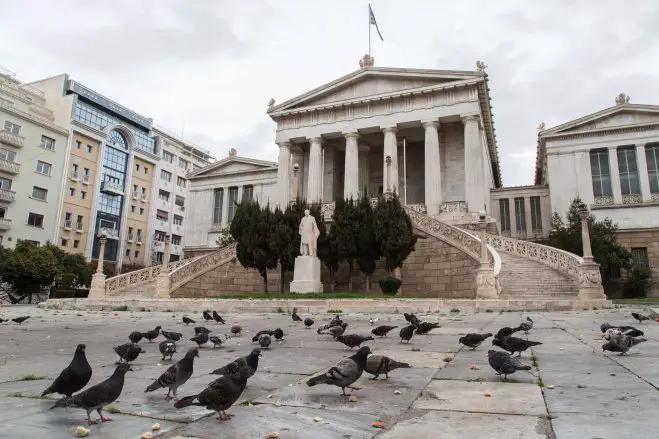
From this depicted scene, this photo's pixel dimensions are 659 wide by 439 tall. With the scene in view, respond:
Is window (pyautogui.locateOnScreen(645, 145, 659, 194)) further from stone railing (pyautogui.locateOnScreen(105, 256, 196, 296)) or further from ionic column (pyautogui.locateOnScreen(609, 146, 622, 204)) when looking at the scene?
stone railing (pyautogui.locateOnScreen(105, 256, 196, 296))

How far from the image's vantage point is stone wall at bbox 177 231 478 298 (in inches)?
973

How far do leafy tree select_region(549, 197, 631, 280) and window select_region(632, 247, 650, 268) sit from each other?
74.4 inches

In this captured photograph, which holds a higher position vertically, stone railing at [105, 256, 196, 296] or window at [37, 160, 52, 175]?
window at [37, 160, 52, 175]

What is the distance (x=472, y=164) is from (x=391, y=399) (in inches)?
1336

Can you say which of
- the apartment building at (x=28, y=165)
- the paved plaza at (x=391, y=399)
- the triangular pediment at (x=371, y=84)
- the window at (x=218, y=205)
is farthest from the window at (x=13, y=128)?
the paved plaza at (x=391, y=399)

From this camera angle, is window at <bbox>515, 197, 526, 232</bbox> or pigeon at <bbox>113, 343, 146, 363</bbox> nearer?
pigeon at <bbox>113, 343, 146, 363</bbox>

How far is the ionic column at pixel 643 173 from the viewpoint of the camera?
35.3m

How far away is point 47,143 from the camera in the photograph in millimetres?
49375

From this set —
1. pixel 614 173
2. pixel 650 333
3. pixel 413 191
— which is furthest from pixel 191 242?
pixel 650 333

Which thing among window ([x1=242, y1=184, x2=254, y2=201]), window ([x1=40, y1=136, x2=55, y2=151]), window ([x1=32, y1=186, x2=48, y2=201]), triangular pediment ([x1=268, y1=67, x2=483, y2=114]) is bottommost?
window ([x1=32, y1=186, x2=48, y2=201])

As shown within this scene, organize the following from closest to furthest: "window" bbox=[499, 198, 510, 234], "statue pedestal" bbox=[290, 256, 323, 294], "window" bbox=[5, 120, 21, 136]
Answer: "statue pedestal" bbox=[290, 256, 323, 294], "window" bbox=[499, 198, 510, 234], "window" bbox=[5, 120, 21, 136]

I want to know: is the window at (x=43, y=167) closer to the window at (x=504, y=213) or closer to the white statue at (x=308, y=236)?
the white statue at (x=308, y=236)

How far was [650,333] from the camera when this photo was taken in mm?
9523

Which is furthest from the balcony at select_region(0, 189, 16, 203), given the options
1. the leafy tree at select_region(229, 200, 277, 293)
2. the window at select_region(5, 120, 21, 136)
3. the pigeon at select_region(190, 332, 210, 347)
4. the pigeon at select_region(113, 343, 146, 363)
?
the pigeon at select_region(113, 343, 146, 363)
